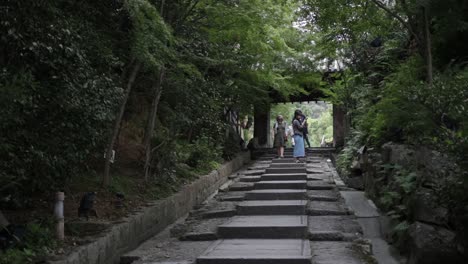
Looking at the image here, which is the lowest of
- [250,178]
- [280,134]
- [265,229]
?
[265,229]

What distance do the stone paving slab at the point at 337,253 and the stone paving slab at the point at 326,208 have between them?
1.78 meters

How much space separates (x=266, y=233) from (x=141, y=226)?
1.84 metres

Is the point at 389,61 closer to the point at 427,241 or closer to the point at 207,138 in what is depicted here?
the point at 207,138

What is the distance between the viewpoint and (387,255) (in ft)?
20.0

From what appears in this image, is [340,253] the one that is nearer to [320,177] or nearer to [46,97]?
[46,97]

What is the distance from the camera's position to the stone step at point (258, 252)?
5.65m

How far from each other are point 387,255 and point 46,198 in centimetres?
467

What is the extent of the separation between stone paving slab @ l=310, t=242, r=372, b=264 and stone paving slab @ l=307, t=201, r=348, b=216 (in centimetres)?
178

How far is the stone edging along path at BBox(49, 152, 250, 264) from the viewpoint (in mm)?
5430

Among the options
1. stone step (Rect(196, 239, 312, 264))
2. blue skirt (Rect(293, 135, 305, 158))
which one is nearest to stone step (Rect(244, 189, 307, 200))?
stone step (Rect(196, 239, 312, 264))

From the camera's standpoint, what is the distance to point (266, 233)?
7.07 metres

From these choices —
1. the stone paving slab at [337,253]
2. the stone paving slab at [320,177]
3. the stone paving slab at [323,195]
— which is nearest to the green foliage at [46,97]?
the stone paving slab at [337,253]

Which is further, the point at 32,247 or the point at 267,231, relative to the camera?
the point at 267,231

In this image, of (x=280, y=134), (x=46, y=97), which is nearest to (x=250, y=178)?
(x=280, y=134)
